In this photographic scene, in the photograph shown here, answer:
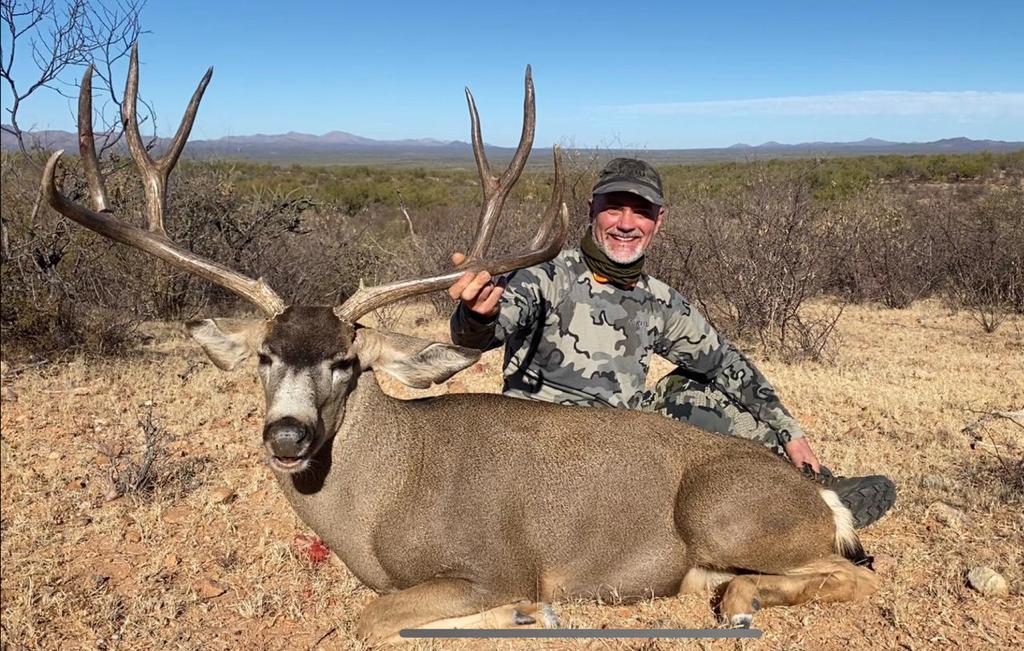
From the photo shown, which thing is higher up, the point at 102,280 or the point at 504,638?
the point at 102,280

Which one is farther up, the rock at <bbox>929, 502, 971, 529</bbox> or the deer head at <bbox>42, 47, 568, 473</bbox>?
the deer head at <bbox>42, 47, 568, 473</bbox>

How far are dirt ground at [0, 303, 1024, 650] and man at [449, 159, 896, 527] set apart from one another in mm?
1100

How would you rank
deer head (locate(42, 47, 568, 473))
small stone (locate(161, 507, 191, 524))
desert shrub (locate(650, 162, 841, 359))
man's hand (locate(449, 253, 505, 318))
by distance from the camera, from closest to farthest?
1. deer head (locate(42, 47, 568, 473))
2. man's hand (locate(449, 253, 505, 318))
3. small stone (locate(161, 507, 191, 524))
4. desert shrub (locate(650, 162, 841, 359))

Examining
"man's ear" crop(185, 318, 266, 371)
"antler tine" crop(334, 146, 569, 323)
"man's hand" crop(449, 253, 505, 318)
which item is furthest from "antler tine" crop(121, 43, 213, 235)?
"man's hand" crop(449, 253, 505, 318)

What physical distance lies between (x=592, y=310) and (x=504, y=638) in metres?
2.30

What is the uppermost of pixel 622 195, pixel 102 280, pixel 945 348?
pixel 622 195

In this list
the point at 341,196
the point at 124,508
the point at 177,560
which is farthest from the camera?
the point at 341,196

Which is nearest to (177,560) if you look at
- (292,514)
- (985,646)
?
(292,514)

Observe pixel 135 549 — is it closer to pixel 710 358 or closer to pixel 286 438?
pixel 286 438

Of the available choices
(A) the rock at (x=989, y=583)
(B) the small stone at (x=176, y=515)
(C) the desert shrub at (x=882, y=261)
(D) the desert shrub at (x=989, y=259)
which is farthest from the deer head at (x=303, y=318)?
(C) the desert shrub at (x=882, y=261)

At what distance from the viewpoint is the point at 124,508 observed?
5.28 meters

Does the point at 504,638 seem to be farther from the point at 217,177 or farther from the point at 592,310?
the point at 217,177

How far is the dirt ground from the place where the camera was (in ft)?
13.0

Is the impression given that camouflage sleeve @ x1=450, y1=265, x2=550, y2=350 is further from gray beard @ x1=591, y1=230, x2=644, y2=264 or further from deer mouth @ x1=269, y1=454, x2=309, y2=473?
deer mouth @ x1=269, y1=454, x2=309, y2=473
